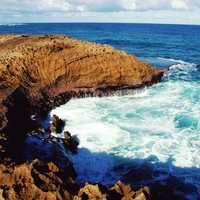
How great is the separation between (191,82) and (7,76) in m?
17.0

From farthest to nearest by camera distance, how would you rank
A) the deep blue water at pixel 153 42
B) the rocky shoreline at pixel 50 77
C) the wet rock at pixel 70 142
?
the deep blue water at pixel 153 42 → the wet rock at pixel 70 142 → the rocky shoreline at pixel 50 77

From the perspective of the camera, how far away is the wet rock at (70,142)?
69.3ft

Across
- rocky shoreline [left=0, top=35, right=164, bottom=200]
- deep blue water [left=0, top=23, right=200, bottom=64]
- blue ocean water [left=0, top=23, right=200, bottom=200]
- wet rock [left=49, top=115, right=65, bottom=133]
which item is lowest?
deep blue water [left=0, top=23, right=200, bottom=64]

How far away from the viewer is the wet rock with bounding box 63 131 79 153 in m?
21.1

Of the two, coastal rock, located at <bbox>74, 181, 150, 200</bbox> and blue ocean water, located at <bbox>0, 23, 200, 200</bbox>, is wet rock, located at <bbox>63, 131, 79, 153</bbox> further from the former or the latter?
coastal rock, located at <bbox>74, 181, 150, 200</bbox>

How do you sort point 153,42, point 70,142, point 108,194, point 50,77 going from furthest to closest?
1. point 153,42
2. point 50,77
3. point 70,142
4. point 108,194

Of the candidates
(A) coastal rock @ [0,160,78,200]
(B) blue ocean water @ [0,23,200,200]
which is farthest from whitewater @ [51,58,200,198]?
(A) coastal rock @ [0,160,78,200]

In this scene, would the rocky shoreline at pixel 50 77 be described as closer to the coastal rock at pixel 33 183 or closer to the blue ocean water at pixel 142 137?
the blue ocean water at pixel 142 137

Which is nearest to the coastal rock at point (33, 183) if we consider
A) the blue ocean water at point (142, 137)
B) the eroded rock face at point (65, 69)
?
the blue ocean water at point (142, 137)

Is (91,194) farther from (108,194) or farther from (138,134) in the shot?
(138,134)

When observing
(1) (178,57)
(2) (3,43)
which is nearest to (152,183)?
(2) (3,43)

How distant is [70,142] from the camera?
70.4ft

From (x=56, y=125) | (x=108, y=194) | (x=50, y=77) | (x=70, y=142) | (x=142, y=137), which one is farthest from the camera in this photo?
(x=50, y=77)

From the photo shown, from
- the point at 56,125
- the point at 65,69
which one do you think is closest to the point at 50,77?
the point at 65,69
